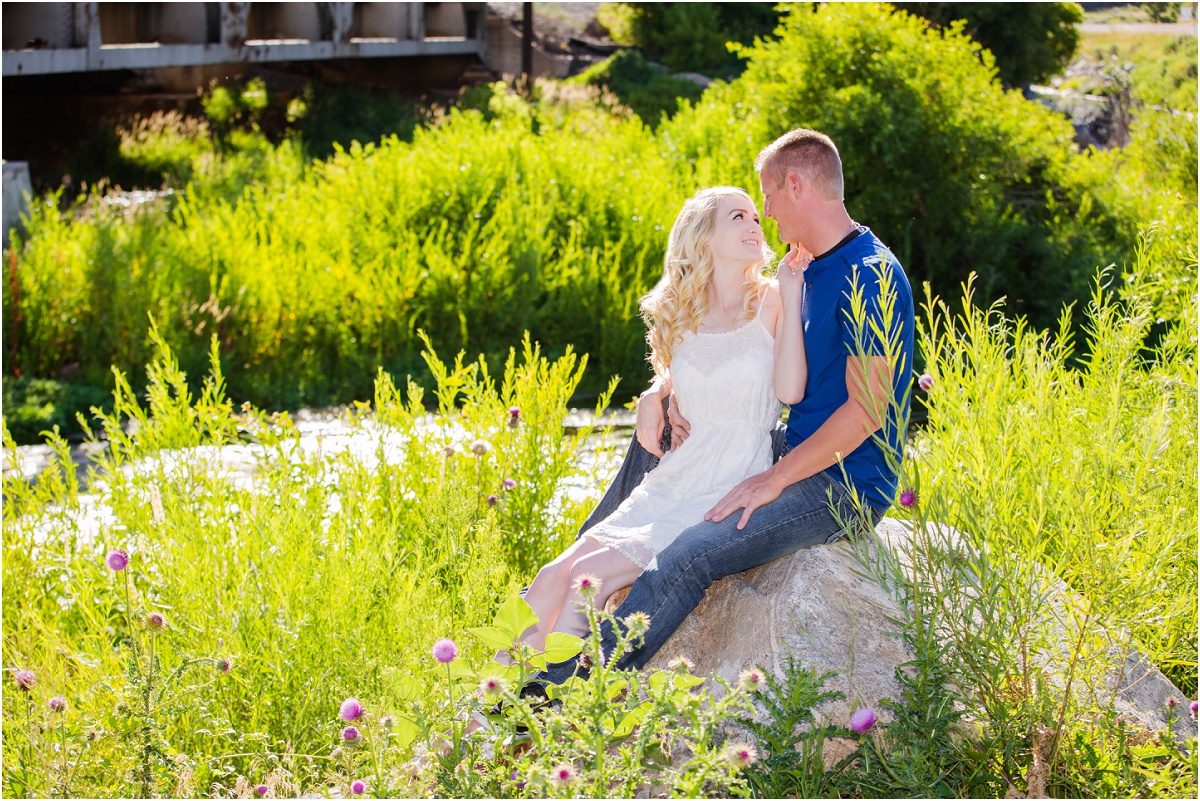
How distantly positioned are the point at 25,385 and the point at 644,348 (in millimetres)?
4643

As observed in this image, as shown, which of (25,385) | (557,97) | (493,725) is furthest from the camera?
(557,97)

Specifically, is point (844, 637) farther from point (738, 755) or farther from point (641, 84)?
point (641, 84)

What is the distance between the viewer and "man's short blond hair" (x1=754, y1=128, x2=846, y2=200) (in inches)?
136

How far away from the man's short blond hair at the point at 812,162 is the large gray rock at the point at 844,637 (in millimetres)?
1099

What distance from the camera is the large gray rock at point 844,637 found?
2805 mm

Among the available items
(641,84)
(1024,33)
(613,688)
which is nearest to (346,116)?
(641,84)

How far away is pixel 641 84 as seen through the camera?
22172 mm

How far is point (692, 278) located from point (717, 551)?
992 mm

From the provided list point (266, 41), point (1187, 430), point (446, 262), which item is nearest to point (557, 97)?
point (266, 41)

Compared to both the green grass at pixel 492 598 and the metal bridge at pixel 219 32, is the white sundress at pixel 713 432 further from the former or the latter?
the metal bridge at pixel 219 32

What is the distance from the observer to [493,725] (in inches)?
92.8

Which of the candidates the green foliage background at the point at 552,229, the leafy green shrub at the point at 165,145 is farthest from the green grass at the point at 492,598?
the leafy green shrub at the point at 165,145

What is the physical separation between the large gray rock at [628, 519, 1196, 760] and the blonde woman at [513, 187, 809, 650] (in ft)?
0.96

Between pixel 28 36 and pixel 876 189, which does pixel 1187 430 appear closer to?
pixel 876 189
